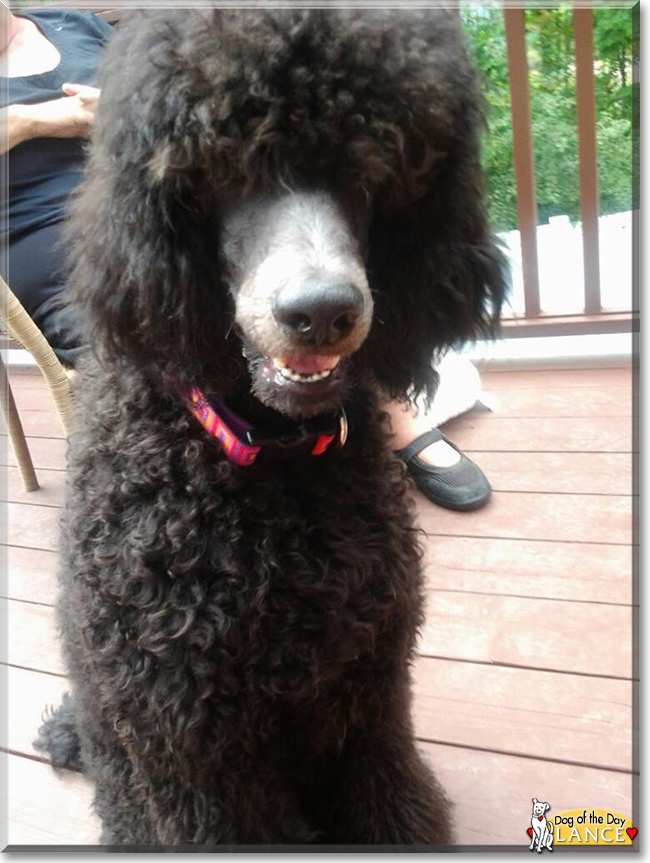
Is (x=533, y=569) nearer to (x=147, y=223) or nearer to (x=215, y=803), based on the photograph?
(x=215, y=803)

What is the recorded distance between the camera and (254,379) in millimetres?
809

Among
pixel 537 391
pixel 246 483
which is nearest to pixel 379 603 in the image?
pixel 246 483

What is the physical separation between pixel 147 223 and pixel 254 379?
20 cm

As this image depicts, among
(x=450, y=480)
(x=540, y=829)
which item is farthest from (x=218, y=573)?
(x=450, y=480)

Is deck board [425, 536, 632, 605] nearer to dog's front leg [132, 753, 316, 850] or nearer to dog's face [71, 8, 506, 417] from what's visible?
dog's front leg [132, 753, 316, 850]

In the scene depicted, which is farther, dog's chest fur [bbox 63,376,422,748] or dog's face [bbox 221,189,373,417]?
dog's chest fur [bbox 63,376,422,748]

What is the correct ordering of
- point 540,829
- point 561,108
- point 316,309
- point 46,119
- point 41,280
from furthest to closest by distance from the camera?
point 561,108 < point 41,280 < point 46,119 < point 540,829 < point 316,309

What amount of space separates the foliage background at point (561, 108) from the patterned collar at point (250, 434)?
1.04 metres

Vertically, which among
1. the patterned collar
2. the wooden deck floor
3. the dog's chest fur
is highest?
the patterned collar

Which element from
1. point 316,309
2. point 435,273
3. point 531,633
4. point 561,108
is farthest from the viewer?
point 561,108

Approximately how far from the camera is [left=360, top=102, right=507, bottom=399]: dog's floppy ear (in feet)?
2.86

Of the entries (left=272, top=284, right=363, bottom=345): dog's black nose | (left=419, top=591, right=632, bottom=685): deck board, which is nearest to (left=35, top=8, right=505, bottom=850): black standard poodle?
(left=272, top=284, right=363, bottom=345): dog's black nose

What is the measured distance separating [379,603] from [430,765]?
49 centimetres

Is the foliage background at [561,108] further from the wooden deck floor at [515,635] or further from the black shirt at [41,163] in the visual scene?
the black shirt at [41,163]
